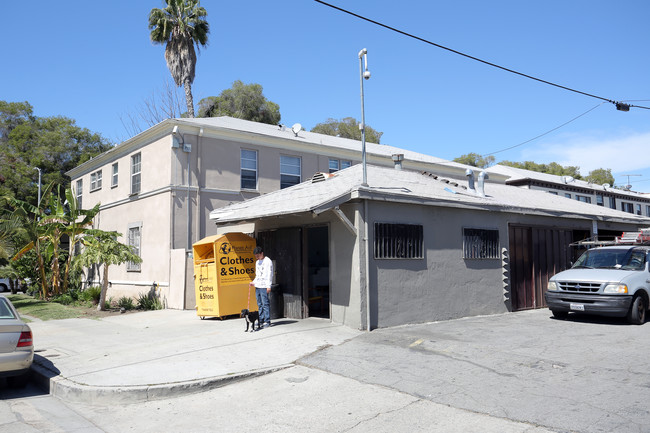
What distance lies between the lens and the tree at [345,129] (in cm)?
4550

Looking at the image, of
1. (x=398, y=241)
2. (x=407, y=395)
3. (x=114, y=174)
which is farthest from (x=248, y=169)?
(x=407, y=395)

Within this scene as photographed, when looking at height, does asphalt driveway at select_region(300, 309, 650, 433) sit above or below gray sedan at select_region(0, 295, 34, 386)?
below

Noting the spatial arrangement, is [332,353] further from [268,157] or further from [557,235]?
[268,157]

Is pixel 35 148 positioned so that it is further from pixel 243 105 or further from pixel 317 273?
pixel 317 273

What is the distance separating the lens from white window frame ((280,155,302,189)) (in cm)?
2081

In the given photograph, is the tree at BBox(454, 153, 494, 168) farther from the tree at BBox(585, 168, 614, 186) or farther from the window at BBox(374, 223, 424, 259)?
the window at BBox(374, 223, 424, 259)

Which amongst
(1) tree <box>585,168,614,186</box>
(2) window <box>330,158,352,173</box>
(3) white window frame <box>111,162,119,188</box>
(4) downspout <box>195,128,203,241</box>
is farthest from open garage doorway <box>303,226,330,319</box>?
(1) tree <box>585,168,614,186</box>

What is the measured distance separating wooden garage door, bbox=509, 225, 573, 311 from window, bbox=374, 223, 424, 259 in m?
4.09

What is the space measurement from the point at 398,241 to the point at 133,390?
21.3ft

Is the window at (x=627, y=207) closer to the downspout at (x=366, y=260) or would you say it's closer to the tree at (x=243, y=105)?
the tree at (x=243, y=105)

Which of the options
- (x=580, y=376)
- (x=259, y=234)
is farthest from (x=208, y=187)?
(x=580, y=376)

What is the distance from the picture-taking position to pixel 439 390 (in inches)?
254

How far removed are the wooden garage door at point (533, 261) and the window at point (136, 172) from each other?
14.5 m

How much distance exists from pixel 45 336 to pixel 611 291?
12.9 metres
